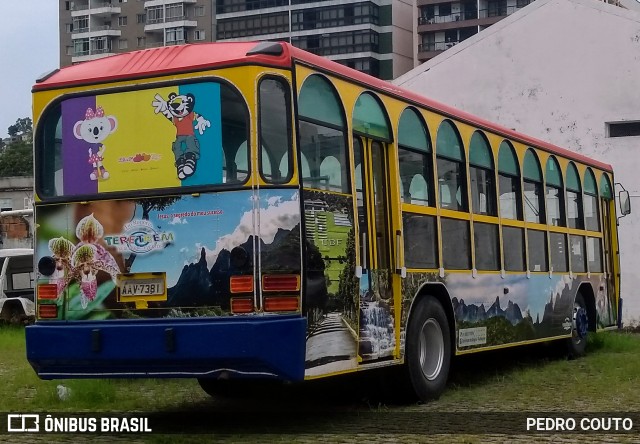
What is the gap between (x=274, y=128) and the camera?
831 cm

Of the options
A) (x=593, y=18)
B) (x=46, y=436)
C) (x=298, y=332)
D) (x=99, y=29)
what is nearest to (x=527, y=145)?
(x=298, y=332)

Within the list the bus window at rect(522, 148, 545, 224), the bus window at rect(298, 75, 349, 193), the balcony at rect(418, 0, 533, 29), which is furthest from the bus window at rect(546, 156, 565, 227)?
the balcony at rect(418, 0, 533, 29)

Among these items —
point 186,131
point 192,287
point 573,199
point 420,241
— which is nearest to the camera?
point 192,287

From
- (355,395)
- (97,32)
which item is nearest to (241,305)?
(355,395)

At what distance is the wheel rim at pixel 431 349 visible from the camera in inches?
410

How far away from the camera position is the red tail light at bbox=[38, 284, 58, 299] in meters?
8.84

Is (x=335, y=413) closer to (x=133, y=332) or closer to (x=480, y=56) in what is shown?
(x=133, y=332)

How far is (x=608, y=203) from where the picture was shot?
17.6 m

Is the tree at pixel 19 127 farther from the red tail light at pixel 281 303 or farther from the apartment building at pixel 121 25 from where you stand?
the red tail light at pixel 281 303

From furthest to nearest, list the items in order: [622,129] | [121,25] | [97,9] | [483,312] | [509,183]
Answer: [121,25] < [97,9] < [622,129] < [509,183] < [483,312]

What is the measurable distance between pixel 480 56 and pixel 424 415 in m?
16.3

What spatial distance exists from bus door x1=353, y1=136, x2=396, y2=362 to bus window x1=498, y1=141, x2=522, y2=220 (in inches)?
125

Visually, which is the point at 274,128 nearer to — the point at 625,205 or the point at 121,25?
the point at 625,205

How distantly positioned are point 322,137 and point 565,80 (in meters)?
15.7
